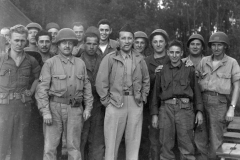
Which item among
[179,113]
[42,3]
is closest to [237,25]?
[42,3]

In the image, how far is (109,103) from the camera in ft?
14.7

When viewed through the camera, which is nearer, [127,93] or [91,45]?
[127,93]

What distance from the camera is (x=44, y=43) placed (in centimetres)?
523

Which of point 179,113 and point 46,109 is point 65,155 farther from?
point 179,113

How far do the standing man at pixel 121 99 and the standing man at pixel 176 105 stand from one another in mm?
322

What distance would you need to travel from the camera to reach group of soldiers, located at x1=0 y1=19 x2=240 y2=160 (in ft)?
14.0

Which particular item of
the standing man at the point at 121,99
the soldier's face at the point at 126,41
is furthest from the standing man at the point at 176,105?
the soldier's face at the point at 126,41

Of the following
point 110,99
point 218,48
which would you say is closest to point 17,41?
point 110,99

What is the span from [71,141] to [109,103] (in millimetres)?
749

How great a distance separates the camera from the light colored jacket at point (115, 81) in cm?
446

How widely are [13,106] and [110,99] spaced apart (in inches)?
53.2

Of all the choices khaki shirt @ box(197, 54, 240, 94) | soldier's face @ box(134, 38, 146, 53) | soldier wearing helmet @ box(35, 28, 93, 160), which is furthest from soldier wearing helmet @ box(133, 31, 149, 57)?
soldier wearing helmet @ box(35, 28, 93, 160)

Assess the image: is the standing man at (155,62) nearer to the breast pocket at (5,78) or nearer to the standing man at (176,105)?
the standing man at (176,105)

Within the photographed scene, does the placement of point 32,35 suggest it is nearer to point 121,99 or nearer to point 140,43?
point 140,43
